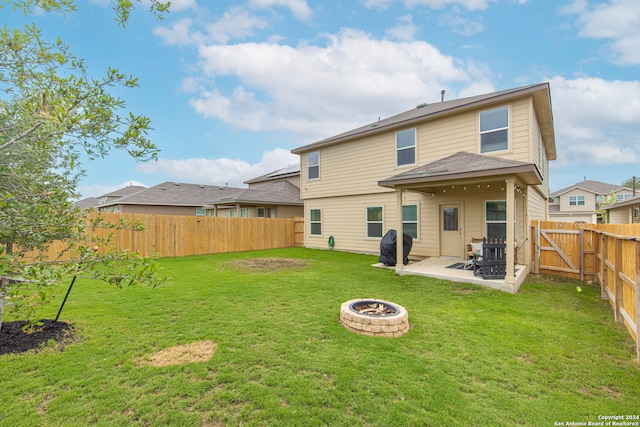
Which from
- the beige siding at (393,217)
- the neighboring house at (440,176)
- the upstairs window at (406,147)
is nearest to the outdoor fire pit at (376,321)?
the neighboring house at (440,176)

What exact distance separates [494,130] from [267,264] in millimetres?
8344

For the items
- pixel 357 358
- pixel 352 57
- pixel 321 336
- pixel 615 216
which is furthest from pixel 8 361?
pixel 615 216

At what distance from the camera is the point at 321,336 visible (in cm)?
397

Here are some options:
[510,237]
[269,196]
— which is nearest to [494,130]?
[510,237]

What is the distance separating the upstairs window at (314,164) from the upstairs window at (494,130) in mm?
7106

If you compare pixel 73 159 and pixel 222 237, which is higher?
pixel 73 159

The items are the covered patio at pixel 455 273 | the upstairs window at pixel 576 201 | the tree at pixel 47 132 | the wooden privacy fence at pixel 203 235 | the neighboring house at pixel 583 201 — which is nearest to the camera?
the tree at pixel 47 132

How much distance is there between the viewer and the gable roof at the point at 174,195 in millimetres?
22062

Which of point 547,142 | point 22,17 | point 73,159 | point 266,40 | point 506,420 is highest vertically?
point 266,40

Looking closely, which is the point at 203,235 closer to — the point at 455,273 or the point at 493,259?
the point at 455,273

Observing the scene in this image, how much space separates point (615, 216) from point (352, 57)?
1171 inches

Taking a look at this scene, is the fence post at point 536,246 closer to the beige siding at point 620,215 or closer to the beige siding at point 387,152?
the beige siding at point 387,152

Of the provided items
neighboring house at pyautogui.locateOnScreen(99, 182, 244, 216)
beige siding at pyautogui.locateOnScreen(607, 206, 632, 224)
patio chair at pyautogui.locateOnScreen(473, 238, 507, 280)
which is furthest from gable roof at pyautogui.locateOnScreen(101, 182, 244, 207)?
beige siding at pyautogui.locateOnScreen(607, 206, 632, 224)

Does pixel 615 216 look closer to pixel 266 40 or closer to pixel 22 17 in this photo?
pixel 266 40
